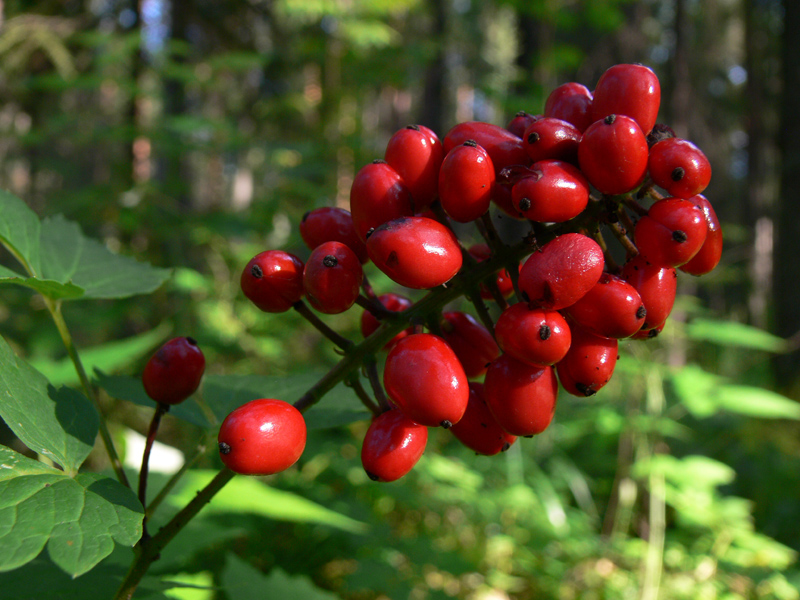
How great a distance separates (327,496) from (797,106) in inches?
327

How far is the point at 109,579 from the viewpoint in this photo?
986mm

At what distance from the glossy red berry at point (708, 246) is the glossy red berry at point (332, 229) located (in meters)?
0.60

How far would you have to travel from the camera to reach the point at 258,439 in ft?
2.66

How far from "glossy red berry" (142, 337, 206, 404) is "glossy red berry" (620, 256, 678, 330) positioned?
806 millimetres

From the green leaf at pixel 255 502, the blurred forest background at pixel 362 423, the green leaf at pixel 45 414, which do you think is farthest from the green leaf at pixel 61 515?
the green leaf at pixel 255 502

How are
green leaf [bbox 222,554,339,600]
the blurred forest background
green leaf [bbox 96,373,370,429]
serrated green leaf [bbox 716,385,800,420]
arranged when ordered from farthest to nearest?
the blurred forest background
serrated green leaf [bbox 716,385,800,420]
green leaf [bbox 222,554,339,600]
green leaf [bbox 96,373,370,429]

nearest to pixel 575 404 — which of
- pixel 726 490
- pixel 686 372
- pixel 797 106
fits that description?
pixel 726 490

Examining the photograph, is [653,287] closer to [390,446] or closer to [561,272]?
[561,272]

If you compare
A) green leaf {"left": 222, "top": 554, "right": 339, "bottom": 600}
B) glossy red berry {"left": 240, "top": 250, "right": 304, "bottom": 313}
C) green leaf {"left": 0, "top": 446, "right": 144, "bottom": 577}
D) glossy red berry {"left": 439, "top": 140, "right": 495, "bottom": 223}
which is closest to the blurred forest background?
green leaf {"left": 222, "top": 554, "right": 339, "bottom": 600}

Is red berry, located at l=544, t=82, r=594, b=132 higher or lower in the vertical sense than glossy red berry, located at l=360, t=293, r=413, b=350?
higher

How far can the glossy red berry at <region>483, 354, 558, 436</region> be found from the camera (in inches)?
35.3

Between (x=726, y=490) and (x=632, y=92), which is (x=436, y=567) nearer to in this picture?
(x=632, y=92)

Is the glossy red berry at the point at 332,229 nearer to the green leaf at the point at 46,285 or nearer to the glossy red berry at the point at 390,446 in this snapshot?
the glossy red berry at the point at 390,446

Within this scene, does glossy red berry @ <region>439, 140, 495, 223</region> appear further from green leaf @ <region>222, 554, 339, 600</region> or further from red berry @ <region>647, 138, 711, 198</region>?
green leaf @ <region>222, 554, 339, 600</region>
